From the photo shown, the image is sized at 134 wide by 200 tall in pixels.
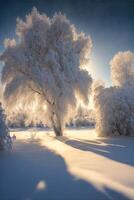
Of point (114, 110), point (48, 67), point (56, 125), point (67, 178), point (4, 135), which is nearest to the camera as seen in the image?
point (67, 178)

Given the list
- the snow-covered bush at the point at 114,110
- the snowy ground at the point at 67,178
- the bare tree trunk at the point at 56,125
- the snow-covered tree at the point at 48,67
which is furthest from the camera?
the bare tree trunk at the point at 56,125

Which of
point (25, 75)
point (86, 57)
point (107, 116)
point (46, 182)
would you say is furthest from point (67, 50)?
point (46, 182)

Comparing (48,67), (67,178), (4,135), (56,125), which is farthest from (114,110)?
(67,178)

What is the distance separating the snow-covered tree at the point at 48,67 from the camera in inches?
567

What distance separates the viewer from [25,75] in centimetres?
1486

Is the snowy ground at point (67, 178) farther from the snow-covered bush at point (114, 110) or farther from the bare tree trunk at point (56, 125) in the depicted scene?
the bare tree trunk at point (56, 125)

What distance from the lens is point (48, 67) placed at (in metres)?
15.2

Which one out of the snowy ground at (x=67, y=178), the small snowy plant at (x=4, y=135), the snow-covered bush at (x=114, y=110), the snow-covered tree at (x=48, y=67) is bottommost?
the snowy ground at (x=67, y=178)

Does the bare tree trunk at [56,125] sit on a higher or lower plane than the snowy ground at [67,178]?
higher

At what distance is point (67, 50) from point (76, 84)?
247 cm

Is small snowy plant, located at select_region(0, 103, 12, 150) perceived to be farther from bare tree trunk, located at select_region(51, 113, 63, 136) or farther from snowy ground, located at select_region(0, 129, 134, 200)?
bare tree trunk, located at select_region(51, 113, 63, 136)

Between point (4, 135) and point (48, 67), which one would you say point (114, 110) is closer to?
point (48, 67)

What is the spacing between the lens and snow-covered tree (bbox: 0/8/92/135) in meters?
14.4

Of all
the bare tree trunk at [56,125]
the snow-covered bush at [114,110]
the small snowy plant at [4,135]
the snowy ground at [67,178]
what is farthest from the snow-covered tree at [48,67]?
the snowy ground at [67,178]
